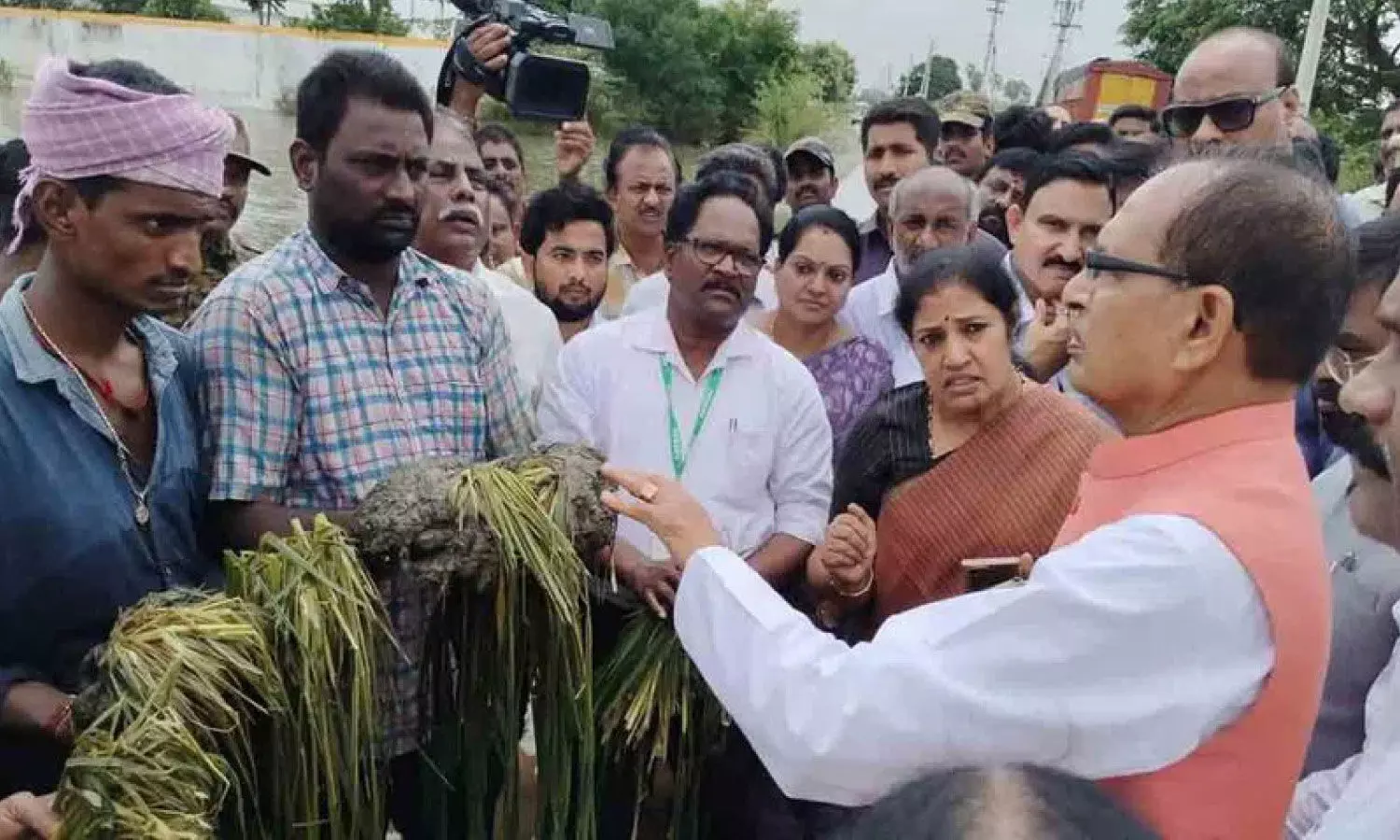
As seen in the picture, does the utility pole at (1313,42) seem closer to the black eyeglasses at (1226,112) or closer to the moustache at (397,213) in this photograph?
the black eyeglasses at (1226,112)

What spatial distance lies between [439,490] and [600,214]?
2.32 m

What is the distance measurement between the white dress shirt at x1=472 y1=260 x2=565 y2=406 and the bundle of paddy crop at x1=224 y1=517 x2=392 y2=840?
134 cm

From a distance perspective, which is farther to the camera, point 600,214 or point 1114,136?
point 1114,136

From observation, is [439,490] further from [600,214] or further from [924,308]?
[600,214]

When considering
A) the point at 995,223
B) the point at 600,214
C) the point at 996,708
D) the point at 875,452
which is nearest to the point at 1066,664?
the point at 996,708

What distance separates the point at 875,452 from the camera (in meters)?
2.61

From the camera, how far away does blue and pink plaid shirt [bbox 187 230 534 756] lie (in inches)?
80.0

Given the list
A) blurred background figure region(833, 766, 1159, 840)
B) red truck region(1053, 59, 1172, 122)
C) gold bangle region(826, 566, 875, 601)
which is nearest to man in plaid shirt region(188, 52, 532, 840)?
gold bangle region(826, 566, 875, 601)

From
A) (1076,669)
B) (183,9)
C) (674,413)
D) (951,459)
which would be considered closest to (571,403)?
(674,413)

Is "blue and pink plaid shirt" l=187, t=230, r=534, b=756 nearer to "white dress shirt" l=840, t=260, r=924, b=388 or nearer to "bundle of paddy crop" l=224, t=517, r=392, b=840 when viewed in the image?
"bundle of paddy crop" l=224, t=517, r=392, b=840

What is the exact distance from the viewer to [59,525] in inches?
67.7

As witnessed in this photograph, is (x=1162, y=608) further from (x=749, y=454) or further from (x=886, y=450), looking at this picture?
(x=749, y=454)

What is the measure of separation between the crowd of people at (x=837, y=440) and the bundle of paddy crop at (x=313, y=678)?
0.60 feet

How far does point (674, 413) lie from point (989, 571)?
86 centimetres
